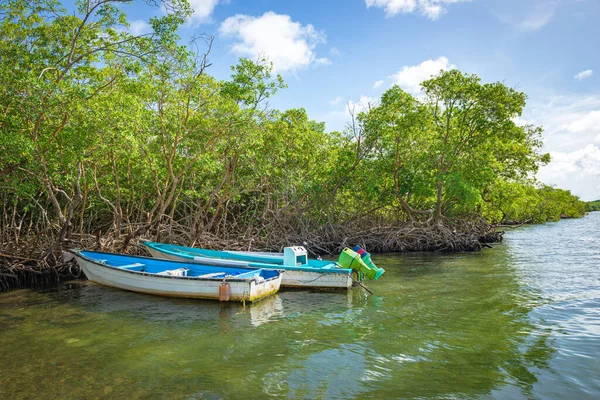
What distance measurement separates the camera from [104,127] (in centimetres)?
964

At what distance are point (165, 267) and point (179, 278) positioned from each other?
196 centimetres

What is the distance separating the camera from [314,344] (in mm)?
6781

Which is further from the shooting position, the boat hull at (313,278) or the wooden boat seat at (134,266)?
the wooden boat seat at (134,266)

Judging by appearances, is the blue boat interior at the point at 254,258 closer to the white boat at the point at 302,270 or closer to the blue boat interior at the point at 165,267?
the white boat at the point at 302,270

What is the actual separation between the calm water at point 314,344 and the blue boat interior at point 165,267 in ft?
2.63

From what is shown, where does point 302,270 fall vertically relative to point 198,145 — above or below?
below

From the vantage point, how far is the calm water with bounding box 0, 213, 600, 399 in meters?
5.16

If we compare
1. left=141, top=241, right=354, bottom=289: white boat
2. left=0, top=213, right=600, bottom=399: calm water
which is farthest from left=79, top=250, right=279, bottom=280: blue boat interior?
left=0, top=213, right=600, bottom=399: calm water

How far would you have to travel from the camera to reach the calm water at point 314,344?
16.9 ft

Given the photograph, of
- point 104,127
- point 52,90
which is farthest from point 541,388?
point 52,90

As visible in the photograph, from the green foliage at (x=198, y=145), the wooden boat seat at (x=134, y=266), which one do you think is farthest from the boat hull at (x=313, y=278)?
the green foliage at (x=198, y=145)

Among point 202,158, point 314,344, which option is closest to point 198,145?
point 202,158

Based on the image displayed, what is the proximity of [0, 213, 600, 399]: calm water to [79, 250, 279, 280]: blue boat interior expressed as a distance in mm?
801

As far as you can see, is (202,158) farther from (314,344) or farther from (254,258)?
(314,344)
